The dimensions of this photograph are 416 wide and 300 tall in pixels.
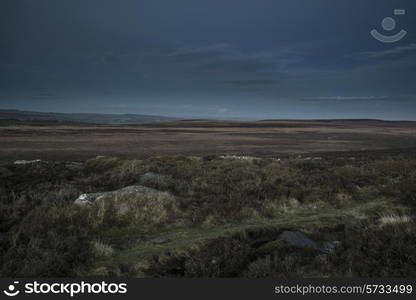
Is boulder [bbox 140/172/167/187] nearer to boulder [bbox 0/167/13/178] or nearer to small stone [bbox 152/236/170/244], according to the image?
small stone [bbox 152/236/170/244]

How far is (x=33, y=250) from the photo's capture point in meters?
6.30

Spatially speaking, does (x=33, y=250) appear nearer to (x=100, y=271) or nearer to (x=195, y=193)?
(x=100, y=271)

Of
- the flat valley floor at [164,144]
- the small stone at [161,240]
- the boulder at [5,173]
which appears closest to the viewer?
the small stone at [161,240]

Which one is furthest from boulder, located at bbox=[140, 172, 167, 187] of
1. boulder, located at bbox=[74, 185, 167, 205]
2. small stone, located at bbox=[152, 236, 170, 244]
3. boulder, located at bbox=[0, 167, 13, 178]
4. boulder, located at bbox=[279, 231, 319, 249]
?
boulder, located at bbox=[0, 167, 13, 178]

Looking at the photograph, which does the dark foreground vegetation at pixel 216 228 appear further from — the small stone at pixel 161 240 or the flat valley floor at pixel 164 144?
the flat valley floor at pixel 164 144

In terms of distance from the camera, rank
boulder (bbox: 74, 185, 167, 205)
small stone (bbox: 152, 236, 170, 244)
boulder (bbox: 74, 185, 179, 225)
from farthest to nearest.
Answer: boulder (bbox: 74, 185, 167, 205) → boulder (bbox: 74, 185, 179, 225) → small stone (bbox: 152, 236, 170, 244)

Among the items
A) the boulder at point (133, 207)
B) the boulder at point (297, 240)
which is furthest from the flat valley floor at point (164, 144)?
the boulder at point (297, 240)

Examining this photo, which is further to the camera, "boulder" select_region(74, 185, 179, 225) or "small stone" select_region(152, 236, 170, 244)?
"boulder" select_region(74, 185, 179, 225)

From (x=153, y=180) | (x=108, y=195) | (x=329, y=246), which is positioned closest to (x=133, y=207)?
(x=108, y=195)

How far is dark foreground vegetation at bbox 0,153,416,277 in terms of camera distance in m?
5.66

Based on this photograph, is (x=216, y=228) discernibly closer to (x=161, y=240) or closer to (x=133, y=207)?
(x=161, y=240)

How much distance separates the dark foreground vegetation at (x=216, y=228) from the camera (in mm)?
5664

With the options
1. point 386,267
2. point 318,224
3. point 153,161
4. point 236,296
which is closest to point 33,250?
point 236,296

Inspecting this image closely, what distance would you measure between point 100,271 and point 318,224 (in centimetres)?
609
